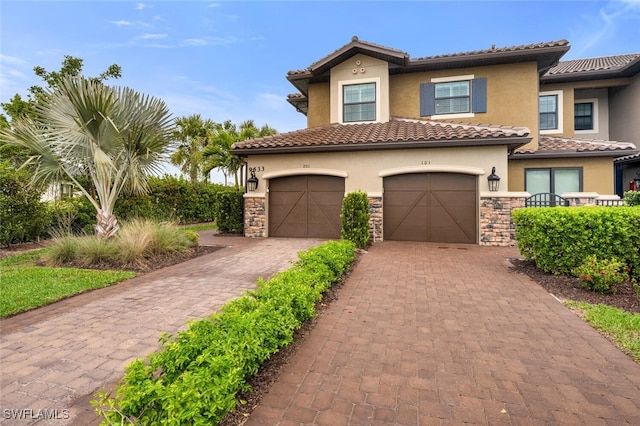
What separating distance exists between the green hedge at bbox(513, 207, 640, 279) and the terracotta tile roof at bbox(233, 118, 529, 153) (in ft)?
13.5

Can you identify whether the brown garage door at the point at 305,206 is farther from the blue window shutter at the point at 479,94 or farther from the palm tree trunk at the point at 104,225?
the blue window shutter at the point at 479,94

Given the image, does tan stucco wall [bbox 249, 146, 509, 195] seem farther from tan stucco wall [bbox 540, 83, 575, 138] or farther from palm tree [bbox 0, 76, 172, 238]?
tan stucco wall [bbox 540, 83, 575, 138]

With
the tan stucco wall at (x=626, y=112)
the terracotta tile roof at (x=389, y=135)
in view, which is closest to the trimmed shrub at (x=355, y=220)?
the terracotta tile roof at (x=389, y=135)

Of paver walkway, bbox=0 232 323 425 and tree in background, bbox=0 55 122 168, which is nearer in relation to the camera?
paver walkway, bbox=0 232 323 425

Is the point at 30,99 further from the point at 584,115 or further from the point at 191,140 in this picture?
the point at 584,115

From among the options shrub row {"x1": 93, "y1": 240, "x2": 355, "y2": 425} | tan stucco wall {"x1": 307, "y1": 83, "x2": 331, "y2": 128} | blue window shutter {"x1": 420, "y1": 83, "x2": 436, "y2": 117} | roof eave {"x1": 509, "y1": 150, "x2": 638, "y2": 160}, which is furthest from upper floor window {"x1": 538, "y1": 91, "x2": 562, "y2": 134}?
shrub row {"x1": 93, "y1": 240, "x2": 355, "y2": 425}

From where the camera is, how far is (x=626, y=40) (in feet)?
57.4

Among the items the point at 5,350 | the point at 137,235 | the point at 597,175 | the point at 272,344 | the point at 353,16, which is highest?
the point at 353,16

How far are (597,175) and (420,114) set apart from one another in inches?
283

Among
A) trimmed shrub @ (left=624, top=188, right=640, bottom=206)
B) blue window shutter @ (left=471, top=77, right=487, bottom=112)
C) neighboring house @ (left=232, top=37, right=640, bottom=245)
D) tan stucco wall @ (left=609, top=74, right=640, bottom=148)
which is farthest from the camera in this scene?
tan stucco wall @ (left=609, top=74, right=640, bottom=148)

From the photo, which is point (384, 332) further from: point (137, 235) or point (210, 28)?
point (210, 28)

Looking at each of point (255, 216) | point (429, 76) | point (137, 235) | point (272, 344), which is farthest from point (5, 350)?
point (429, 76)

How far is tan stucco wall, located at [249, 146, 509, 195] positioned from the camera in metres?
10.7

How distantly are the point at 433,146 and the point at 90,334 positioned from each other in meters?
10.3
